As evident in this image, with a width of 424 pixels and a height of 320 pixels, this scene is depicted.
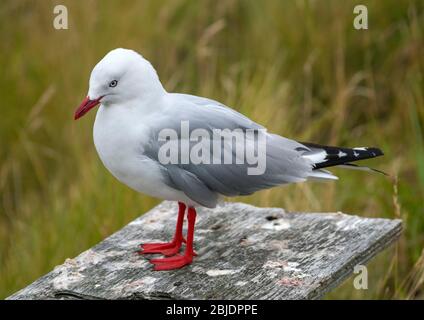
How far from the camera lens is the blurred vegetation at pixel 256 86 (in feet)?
13.6

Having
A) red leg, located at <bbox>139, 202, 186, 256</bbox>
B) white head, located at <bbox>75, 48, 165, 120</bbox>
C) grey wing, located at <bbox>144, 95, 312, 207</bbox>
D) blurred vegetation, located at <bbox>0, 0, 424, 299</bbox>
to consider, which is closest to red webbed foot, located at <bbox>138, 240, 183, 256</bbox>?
red leg, located at <bbox>139, 202, 186, 256</bbox>

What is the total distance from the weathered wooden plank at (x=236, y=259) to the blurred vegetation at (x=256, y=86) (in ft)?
2.68

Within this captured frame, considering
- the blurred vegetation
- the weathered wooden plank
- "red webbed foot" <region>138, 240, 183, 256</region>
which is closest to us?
the weathered wooden plank

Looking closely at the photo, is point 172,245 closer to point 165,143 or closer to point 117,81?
point 165,143

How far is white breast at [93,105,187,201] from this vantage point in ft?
8.69

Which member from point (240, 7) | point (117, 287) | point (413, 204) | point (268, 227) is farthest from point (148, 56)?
point (117, 287)

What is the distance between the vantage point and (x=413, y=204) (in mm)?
3947

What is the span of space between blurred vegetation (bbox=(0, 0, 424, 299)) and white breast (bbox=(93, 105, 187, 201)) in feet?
3.96

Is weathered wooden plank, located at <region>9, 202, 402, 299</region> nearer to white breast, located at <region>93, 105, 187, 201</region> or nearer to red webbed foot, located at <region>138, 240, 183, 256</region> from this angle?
red webbed foot, located at <region>138, 240, 183, 256</region>

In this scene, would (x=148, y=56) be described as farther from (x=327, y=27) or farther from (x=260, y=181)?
(x=260, y=181)

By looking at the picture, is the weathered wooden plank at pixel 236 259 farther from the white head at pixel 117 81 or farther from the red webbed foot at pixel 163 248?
the white head at pixel 117 81

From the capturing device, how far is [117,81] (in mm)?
2658

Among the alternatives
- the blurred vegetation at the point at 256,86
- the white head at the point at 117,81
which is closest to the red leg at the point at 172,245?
the white head at the point at 117,81
